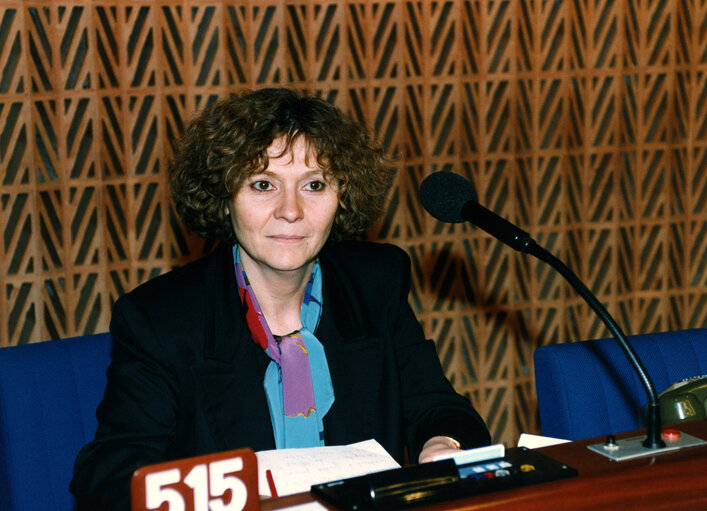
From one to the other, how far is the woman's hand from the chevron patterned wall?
4.81ft

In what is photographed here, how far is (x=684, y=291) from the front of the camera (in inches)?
139

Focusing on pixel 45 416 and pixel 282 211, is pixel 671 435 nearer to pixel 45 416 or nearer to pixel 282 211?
pixel 282 211

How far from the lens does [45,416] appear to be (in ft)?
5.65

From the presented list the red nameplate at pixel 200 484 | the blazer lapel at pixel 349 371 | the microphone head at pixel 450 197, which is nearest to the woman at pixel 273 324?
the blazer lapel at pixel 349 371

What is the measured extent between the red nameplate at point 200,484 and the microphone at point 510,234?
19.6 inches

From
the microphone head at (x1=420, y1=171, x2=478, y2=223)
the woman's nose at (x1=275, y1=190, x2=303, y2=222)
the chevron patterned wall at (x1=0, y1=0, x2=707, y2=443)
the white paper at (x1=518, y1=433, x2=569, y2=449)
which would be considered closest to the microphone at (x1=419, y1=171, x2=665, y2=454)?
the microphone head at (x1=420, y1=171, x2=478, y2=223)

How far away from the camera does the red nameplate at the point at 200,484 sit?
97 cm

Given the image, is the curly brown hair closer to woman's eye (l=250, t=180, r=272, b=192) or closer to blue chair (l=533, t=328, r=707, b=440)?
woman's eye (l=250, t=180, r=272, b=192)

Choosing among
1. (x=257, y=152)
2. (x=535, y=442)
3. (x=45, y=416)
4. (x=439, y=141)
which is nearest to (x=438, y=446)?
(x=535, y=442)

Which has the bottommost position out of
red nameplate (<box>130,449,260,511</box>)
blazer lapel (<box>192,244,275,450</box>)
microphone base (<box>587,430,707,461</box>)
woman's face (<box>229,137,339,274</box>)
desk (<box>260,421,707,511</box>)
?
desk (<box>260,421,707,511</box>)

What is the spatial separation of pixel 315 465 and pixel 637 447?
0.45 meters

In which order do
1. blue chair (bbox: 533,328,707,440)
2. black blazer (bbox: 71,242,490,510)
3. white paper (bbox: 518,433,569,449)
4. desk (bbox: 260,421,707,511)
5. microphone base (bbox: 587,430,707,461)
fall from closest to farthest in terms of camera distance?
desk (bbox: 260,421,707,511), microphone base (bbox: 587,430,707,461), white paper (bbox: 518,433,569,449), black blazer (bbox: 71,242,490,510), blue chair (bbox: 533,328,707,440)

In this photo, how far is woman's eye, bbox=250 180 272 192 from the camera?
1754 mm

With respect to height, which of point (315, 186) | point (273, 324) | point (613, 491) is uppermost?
point (315, 186)
